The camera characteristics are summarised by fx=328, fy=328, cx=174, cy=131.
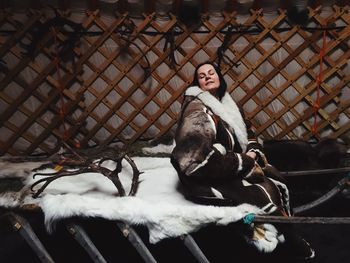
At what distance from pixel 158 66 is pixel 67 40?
1.64ft

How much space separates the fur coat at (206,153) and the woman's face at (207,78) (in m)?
0.05

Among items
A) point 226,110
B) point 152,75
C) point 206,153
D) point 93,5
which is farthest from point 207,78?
point 93,5

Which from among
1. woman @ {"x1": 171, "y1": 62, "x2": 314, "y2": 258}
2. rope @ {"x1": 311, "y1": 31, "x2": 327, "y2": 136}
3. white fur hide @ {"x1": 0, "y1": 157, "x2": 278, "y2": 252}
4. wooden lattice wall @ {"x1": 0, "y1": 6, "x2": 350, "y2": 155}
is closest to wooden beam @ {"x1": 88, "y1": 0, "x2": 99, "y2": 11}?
wooden lattice wall @ {"x1": 0, "y1": 6, "x2": 350, "y2": 155}

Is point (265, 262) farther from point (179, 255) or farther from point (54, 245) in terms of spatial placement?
point (54, 245)

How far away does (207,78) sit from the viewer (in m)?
1.22

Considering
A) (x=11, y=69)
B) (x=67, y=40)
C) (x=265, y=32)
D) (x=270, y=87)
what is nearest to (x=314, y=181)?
(x=270, y=87)

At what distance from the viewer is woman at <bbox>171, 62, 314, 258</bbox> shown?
3.32 ft

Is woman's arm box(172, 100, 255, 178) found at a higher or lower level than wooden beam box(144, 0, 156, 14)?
lower

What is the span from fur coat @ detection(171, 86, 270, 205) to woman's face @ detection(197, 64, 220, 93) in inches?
1.8

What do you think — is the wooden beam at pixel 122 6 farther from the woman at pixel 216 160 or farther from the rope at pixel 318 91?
the rope at pixel 318 91

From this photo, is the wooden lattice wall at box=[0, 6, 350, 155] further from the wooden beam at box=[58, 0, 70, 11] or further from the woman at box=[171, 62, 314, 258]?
the woman at box=[171, 62, 314, 258]

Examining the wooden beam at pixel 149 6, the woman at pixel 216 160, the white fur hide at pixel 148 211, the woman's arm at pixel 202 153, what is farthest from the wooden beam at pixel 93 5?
the white fur hide at pixel 148 211

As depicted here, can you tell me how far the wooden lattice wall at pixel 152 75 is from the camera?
1.75 meters

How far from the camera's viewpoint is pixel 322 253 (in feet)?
4.42
